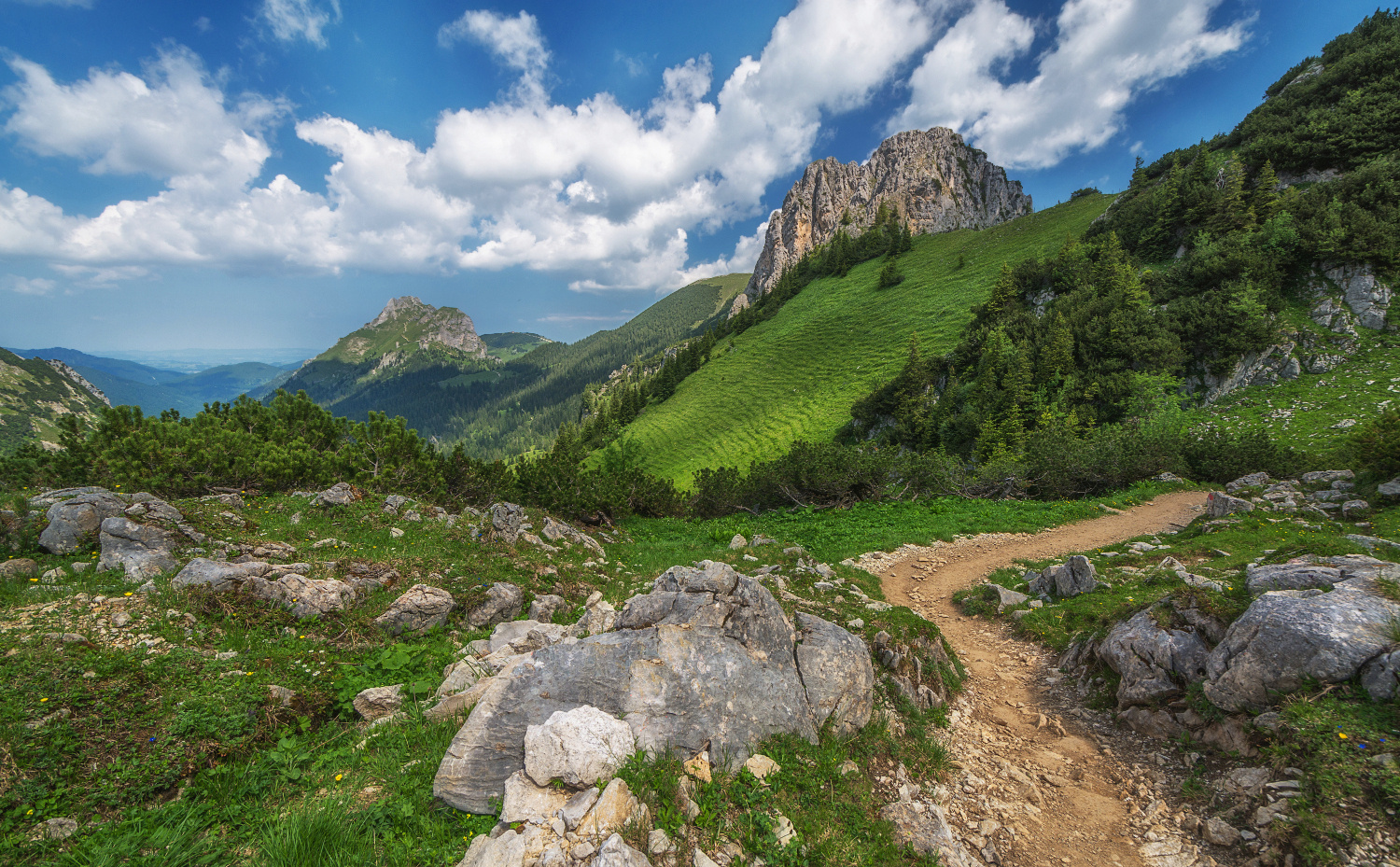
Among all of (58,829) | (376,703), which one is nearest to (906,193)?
(376,703)

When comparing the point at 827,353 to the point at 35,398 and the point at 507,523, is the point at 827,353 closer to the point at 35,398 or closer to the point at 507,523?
the point at 507,523

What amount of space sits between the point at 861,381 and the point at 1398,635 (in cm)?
4990

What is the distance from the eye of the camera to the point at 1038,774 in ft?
21.1

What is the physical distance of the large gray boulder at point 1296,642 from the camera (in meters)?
5.31

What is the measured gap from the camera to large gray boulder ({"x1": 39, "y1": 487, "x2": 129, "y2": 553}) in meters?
8.27

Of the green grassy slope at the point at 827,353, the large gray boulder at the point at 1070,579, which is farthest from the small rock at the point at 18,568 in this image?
the green grassy slope at the point at 827,353

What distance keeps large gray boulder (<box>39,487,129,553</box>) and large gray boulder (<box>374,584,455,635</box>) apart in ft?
18.4

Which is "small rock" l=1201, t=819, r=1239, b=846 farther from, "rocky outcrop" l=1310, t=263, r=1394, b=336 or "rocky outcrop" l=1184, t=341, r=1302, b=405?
"rocky outcrop" l=1310, t=263, r=1394, b=336

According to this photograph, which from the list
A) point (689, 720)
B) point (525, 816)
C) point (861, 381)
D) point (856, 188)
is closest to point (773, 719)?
point (689, 720)

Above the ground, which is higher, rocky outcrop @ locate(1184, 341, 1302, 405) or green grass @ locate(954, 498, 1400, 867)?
rocky outcrop @ locate(1184, 341, 1302, 405)

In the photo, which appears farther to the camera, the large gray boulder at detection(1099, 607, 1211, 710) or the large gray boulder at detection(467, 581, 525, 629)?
the large gray boulder at detection(467, 581, 525, 629)

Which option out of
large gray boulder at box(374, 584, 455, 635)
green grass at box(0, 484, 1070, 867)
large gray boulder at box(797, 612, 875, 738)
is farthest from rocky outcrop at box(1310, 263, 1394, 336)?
large gray boulder at box(374, 584, 455, 635)

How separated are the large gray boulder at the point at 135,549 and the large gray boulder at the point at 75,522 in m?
0.38

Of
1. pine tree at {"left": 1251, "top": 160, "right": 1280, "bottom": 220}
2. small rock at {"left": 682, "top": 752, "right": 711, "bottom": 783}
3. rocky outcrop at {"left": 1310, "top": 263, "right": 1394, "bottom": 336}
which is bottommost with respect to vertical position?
small rock at {"left": 682, "top": 752, "right": 711, "bottom": 783}
